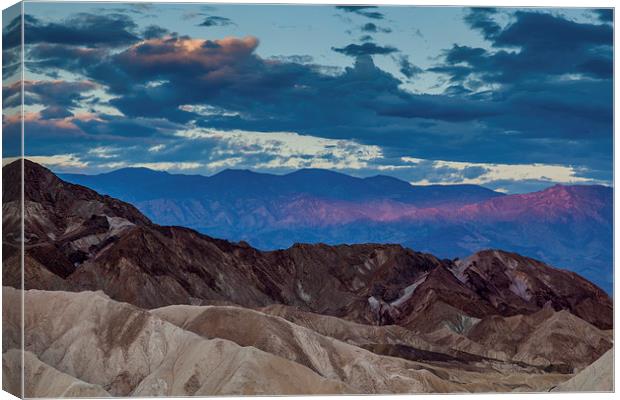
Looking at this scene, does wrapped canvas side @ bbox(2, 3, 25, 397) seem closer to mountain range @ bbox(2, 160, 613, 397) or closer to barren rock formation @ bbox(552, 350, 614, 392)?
mountain range @ bbox(2, 160, 613, 397)

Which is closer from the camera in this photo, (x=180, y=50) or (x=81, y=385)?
(x=81, y=385)

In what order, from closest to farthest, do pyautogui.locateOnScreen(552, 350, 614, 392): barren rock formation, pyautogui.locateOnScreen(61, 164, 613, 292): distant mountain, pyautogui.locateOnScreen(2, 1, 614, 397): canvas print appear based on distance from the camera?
pyautogui.locateOnScreen(552, 350, 614, 392): barren rock formation → pyautogui.locateOnScreen(2, 1, 614, 397): canvas print → pyautogui.locateOnScreen(61, 164, 613, 292): distant mountain

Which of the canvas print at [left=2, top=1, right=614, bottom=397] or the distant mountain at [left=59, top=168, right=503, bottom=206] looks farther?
the distant mountain at [left=59, top=168, right=503, bottom=206]

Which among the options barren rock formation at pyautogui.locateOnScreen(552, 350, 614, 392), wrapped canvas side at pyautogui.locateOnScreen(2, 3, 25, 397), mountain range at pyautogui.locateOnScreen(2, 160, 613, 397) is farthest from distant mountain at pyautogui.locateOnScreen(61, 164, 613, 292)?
wrapped canvas side at pyautogui.locateOnScreen(2, 3, 25, 397)

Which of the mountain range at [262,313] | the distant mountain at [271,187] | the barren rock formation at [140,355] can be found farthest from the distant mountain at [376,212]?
the barren rock formation at [140,355]

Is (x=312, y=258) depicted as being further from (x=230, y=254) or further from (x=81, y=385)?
(x=81, y=385)

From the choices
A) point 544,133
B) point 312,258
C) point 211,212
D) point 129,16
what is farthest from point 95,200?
point 544,133

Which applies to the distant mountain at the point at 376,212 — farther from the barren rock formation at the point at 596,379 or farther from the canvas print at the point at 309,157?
the barren rock formation at the point at 596,379
